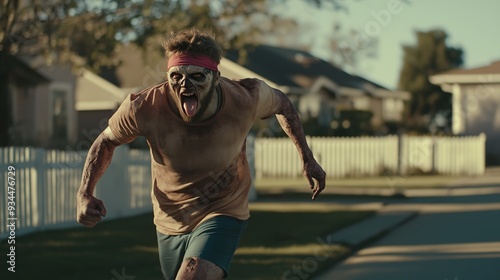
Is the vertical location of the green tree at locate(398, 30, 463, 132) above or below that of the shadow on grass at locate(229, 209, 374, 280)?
above

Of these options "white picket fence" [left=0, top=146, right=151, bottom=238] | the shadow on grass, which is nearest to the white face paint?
the shadow on grass

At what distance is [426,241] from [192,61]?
810cm

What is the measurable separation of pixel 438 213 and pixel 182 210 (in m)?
12.1

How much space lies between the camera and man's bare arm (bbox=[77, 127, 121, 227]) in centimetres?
490

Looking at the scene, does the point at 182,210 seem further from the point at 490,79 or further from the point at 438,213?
the point at 490,79

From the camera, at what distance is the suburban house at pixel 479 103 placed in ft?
126

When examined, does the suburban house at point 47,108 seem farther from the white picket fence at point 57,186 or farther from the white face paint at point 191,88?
the white face paint at point 191,88

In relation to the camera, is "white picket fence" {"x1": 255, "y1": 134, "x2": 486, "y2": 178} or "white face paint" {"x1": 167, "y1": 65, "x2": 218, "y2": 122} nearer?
"white face paint" {"x1": 167, "y1": 65, "x2": 218, "y2": 122}

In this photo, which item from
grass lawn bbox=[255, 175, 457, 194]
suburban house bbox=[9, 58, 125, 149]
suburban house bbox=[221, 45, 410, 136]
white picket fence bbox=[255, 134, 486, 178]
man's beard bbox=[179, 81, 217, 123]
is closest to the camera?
man's beard bbox=[179, 81, 217, 123]

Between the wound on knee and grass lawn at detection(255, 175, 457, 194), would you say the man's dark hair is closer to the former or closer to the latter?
the wound on knee

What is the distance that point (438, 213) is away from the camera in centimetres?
1673

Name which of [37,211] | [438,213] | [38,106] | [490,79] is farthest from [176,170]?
[490,79]

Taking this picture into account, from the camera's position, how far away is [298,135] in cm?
558

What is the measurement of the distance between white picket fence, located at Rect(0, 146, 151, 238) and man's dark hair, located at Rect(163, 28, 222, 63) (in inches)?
268
